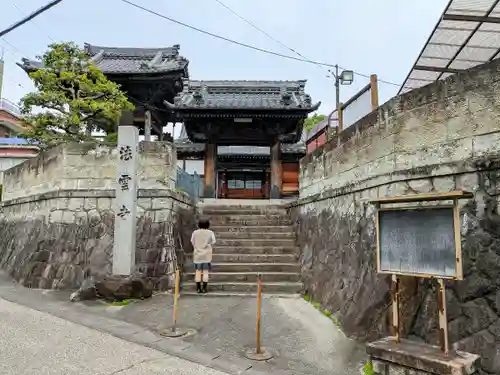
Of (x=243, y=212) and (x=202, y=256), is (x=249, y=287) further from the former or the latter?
(x=243, y=212)

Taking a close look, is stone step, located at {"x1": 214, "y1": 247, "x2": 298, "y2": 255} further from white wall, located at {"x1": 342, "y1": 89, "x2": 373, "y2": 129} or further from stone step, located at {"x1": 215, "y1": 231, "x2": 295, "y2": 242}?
white wall, located at {"x1": 342, "y1": 89, "x2": 373, "y2": 129}

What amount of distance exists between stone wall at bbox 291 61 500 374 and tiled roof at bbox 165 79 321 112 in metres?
9.06

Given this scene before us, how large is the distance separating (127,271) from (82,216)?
8.85 feet

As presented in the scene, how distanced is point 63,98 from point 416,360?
36.8ft

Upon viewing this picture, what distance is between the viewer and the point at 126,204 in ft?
24.1

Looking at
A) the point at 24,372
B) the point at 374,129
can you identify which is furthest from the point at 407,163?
the point at 24,372

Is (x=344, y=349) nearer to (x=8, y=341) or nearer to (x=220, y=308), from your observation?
(x=220, y=308)

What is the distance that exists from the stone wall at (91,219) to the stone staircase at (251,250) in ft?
3.60

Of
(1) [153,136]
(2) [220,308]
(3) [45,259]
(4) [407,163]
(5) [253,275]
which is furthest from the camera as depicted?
(1) [153,136]

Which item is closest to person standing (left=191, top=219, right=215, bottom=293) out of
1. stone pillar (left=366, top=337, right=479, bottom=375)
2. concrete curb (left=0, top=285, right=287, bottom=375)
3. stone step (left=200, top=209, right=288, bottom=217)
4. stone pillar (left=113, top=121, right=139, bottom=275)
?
stone pillar (left=113, top=121, right=139, bottom=275)

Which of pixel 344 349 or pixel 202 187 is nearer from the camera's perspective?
pixel 344 349

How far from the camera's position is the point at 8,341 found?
4.64 meters

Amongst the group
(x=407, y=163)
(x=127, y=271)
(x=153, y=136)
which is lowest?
(x=127, y=271)

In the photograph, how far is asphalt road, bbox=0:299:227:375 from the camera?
3.88 meters
